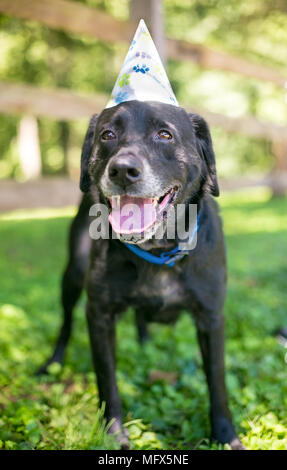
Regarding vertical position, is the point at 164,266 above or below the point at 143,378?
above

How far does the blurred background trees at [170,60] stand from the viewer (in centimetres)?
1142

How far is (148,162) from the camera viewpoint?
1830 millimetres

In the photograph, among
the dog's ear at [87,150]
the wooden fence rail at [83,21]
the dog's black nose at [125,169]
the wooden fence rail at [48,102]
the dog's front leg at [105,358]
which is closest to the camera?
the dog's black nose at [125,169]

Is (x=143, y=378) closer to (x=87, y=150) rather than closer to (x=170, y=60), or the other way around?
(x=87, y=150)

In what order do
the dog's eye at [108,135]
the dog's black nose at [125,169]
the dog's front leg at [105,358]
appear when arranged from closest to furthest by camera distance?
1. the dog's black nose at [125,169]
2. the dog's eye at [108,135]
3. the dog's front leg at [105,358]

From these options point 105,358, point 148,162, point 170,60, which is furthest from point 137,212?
point 170,60

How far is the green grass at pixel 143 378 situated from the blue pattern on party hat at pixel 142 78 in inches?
57.9

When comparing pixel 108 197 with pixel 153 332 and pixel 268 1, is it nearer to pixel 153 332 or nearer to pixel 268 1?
pixel 153 332

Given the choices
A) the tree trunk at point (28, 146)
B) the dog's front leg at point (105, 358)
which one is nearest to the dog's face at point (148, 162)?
the dog's front leg at point (105, 358)

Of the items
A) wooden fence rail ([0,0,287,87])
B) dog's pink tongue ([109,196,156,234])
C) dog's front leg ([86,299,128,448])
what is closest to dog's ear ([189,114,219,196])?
A: dog's pink tongue ([109,196,156,234])

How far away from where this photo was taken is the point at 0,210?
4211 millimetres

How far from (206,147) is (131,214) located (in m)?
0.56

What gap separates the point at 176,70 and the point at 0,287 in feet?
54.4

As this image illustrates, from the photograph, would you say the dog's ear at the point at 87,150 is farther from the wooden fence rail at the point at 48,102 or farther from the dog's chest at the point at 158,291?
the wooden fence rail at the point at 48,102
